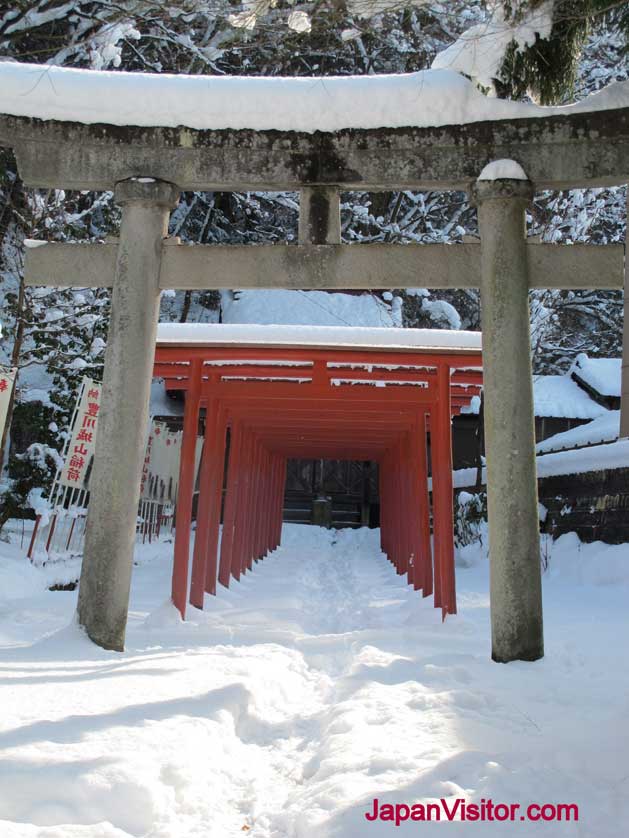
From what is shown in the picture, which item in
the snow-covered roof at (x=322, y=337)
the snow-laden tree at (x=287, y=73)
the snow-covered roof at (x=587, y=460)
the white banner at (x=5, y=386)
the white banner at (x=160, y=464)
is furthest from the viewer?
the white banner at (x=160, y=464)

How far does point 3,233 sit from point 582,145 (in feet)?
31.9

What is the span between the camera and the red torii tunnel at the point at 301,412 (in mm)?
8047

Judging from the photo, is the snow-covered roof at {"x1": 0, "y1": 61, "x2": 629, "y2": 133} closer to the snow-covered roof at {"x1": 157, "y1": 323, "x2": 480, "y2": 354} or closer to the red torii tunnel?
the snow-covered roof at {"x1": 157, "y1": 323, "x2": 480, "y2": 354}

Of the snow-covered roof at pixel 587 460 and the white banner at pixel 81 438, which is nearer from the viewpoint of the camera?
the snow-covered roof at pixel 587 460

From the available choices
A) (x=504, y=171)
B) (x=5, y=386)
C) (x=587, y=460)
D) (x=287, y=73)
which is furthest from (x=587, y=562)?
(x=287, y=73)

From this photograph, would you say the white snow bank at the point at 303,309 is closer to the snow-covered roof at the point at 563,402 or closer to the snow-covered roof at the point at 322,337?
the snow-covered roof at the point at 563,402

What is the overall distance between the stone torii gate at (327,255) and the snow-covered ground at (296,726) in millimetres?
762

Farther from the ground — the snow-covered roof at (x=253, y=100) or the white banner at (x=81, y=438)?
the snow-covered roof at (x=253, y=100)

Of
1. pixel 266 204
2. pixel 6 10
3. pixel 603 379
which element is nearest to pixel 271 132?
pixel 6 10

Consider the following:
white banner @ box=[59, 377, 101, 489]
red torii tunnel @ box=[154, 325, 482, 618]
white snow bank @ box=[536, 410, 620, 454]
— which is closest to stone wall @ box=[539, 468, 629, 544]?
red torii tunnel @ box=[154, 325, 482, 618]

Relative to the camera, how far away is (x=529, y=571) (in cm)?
580

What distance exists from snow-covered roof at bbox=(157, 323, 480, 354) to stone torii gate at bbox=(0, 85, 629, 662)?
55.6 inches

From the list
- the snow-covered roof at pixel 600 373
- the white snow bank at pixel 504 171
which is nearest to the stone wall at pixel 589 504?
the white snow bank at pixel 504 171

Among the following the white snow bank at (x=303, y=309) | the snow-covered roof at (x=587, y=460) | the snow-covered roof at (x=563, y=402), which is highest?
the white snow bank at (x=303, y=309)
